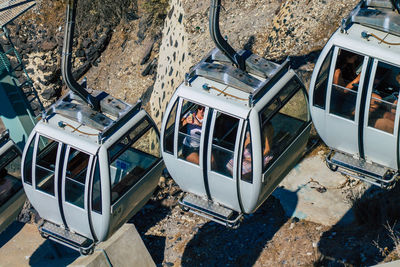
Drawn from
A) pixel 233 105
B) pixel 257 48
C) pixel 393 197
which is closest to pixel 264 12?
pixel 257 48

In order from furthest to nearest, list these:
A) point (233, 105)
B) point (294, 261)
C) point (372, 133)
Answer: point (294, 261)
point (372, 133)
point (233, 105)

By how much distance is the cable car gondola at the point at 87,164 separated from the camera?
9.01m

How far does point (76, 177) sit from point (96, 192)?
52 centimetres

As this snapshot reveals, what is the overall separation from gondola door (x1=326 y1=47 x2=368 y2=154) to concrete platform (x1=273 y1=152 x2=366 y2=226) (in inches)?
107

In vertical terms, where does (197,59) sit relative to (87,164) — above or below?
below

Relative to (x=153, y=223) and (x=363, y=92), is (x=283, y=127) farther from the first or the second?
(x=153, y=223)

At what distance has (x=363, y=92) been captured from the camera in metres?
9.10

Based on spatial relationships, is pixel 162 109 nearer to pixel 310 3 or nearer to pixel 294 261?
Answer: pixel 310 3

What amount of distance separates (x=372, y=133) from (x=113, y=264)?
210 inches

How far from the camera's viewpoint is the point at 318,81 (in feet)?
31.4

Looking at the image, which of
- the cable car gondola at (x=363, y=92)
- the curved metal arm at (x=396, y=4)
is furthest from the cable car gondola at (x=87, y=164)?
the curved metal arm at (x=396, y=4)

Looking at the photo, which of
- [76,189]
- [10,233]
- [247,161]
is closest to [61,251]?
[10,233]

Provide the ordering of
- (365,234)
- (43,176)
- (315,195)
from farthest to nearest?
(315,195), (365,234), (43,176)

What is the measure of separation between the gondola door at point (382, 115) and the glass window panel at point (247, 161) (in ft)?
5.01
